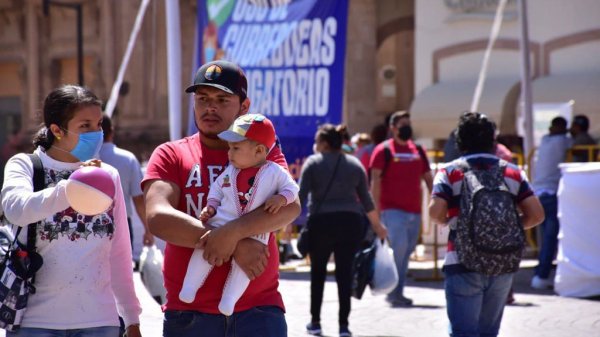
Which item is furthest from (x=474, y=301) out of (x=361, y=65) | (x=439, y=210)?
(x=361, y=65)

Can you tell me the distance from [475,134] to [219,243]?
8.74ft

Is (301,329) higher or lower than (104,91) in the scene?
lower

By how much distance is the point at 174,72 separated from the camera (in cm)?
1212

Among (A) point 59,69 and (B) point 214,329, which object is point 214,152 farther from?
(A) point 59,69

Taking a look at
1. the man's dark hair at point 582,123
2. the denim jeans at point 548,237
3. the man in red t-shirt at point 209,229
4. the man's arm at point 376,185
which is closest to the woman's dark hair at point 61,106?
the man in red t-shirt at point 209,229

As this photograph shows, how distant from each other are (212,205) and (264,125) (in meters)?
0.33

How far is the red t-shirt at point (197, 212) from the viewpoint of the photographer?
4055 millimetres

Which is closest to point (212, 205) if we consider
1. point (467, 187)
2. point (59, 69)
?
point (467, 187)

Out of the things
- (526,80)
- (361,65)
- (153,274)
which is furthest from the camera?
(361,65)

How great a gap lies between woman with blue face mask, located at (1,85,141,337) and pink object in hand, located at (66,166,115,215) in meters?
0.11

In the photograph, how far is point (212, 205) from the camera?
3.99m

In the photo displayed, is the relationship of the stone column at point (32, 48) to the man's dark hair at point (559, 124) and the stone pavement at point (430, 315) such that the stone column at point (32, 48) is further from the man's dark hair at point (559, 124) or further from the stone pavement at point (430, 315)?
the man's dark hair at point (559, 124)

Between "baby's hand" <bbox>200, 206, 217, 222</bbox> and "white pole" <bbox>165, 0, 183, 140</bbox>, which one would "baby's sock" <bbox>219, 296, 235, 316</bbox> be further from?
"white pole" <bbox>165, 0, 183, 140</bbox>

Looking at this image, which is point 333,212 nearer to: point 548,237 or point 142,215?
point 142,215
